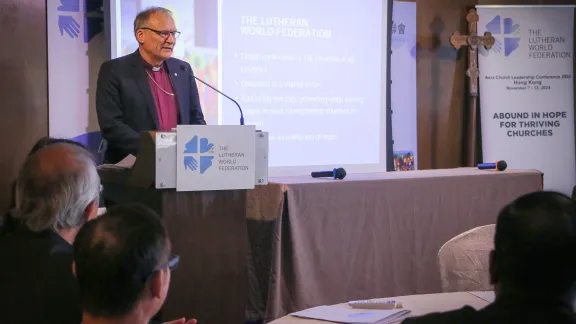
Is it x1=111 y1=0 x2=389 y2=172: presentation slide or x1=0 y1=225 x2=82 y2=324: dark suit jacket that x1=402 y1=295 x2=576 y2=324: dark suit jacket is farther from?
x1=111 y1=0 x2=389 y2=172: presentation slide

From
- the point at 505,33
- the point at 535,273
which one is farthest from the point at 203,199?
the point at 505,33

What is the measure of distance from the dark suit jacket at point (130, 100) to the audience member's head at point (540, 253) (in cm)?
250

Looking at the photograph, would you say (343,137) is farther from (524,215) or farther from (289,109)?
(524,215)

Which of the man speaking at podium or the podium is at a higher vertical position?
the man speaking at podium

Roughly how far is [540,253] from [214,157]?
5.60 feet

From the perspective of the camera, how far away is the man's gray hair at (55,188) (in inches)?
71.2

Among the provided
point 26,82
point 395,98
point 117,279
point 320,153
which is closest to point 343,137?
point 320,153

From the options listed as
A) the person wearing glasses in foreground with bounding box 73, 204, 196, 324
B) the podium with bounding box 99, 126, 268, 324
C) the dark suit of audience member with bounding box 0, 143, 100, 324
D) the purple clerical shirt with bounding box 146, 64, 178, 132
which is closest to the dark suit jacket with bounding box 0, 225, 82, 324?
the dark suit of audience member with bounding box 0, 143, 100, 324

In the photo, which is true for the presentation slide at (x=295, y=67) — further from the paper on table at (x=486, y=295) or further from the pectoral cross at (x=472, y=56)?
the paper on table at (x=486, y=295)

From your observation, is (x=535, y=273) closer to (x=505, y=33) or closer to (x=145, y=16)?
(x=145, y=16)

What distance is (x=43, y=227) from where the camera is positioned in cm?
178

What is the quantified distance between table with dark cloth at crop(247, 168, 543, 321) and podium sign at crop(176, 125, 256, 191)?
0.68 m

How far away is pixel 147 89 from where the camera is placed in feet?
12.2

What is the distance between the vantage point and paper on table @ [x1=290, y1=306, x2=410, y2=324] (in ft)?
5.83
